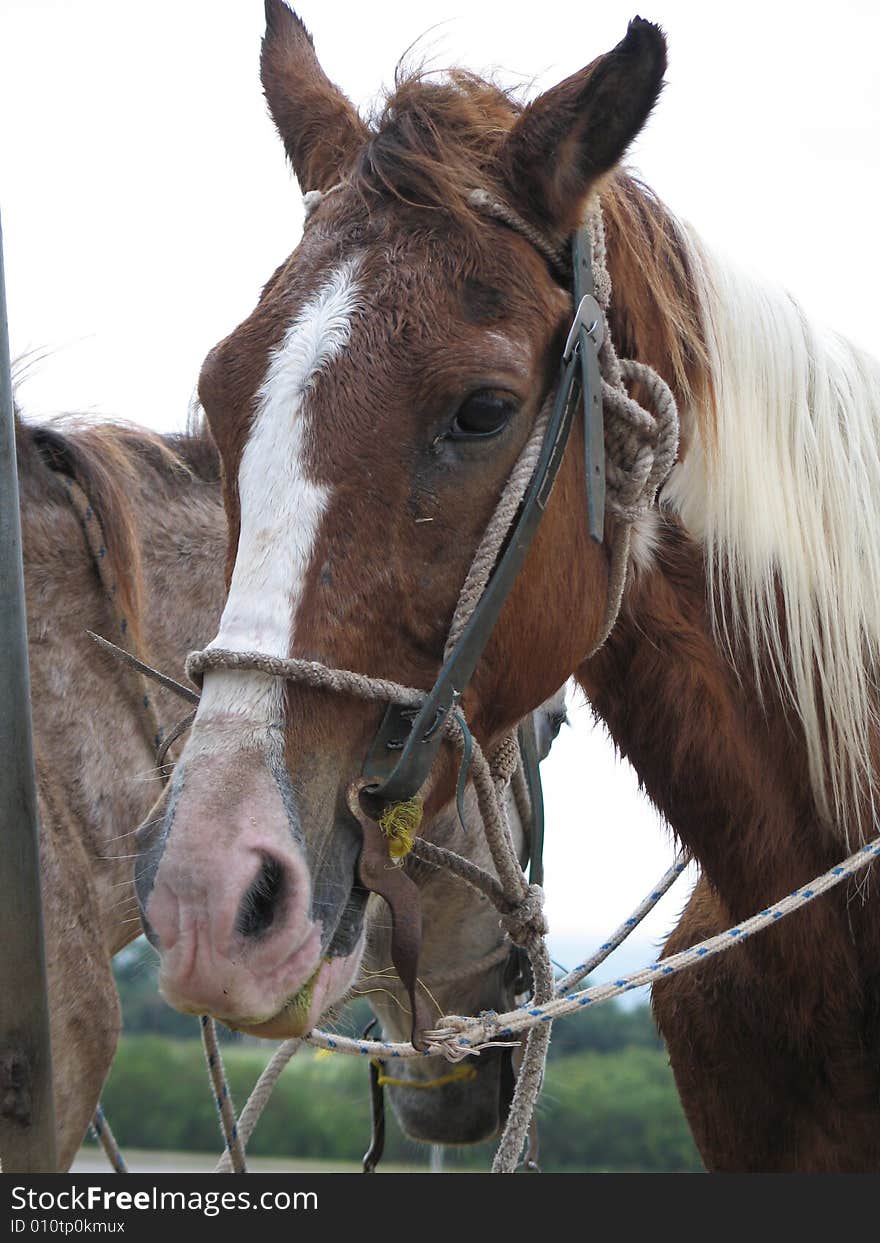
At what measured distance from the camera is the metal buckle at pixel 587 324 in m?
1.98

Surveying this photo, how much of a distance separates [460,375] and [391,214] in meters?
0.35

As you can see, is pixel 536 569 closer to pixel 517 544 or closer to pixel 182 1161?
pixel 517 544

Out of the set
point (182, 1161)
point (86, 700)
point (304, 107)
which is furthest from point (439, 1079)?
point (182, 1161)

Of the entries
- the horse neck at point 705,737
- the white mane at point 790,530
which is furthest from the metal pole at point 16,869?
the white mane at point 790,530

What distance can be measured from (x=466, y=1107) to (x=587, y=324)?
2.48 metres

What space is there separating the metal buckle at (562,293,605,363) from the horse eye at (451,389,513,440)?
0.53 feet

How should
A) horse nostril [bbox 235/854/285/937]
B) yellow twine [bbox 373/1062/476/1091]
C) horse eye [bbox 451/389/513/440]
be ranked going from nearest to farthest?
horse nostril [bbox 235/854/285/937]
horse eye [bbox 451/389/513/440]
yellow twine [bbox 373/1062/476/1091]

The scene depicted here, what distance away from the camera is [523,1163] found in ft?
12.0

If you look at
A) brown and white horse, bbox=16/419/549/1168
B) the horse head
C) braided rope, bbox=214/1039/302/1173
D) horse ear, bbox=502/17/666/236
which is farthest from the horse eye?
braided rope, bbox=214/1039/302/1173

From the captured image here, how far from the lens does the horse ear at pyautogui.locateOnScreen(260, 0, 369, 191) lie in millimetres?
2297

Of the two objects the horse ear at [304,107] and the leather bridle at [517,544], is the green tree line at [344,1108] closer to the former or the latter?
the horse ear at [304,107]

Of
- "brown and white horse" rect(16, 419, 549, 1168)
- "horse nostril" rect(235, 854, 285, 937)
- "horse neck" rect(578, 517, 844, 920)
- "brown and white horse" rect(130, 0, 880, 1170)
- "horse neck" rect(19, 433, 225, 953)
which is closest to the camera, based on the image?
"horse nostril" rect(235, 854, 285, 937)

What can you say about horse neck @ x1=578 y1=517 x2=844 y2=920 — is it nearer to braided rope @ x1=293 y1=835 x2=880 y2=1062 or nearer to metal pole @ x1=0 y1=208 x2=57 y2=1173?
braided rope @ x1=293 y1=835 x2=880 y2=1062

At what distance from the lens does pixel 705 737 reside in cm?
232
